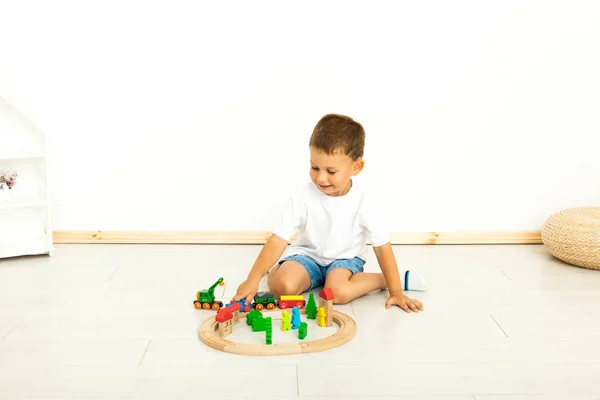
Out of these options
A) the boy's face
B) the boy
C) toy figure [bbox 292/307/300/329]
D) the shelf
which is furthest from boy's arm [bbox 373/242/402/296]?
the shelf

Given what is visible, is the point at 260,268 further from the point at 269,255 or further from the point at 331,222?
the point at 331,222

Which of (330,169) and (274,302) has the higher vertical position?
(330,169)

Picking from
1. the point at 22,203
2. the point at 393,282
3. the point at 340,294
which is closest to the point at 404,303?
the point at 393,282

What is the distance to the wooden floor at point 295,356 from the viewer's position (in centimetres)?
160

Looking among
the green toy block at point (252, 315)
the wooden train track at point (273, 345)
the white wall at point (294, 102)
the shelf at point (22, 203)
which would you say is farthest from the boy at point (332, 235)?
the shelf at point (22, 203)

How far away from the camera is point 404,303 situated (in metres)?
2.10

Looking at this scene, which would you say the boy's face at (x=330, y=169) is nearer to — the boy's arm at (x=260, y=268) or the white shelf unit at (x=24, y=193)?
the boy's arm at (x=260, y=268)

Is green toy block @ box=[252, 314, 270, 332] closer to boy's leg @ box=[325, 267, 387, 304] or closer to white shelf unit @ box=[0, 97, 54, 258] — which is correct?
boy's leg @ box=[325, 267, 387, 304]

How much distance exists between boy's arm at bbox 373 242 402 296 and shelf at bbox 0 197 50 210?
45.9 inches

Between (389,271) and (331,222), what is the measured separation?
0.72 feet

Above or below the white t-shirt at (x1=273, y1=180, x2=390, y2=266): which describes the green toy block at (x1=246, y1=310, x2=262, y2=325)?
below

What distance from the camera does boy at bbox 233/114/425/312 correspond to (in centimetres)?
207

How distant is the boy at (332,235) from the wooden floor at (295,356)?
8 centimetres

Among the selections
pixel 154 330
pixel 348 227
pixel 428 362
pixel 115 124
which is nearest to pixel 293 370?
pixel 428 362
